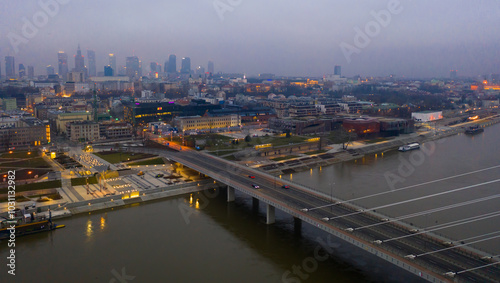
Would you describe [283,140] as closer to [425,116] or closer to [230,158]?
[230,158]

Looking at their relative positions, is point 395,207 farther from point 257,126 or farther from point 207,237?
point 257,126

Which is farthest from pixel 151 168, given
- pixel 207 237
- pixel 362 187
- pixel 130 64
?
pixel 130 64

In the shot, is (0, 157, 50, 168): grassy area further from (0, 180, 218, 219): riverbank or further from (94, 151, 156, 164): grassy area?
(0, 180, 218, 219): riverbank

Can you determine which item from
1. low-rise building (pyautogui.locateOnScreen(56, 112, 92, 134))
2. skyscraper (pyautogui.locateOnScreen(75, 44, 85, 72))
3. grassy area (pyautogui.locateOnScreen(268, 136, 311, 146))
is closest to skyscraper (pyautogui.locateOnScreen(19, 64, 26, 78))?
skyscraper (pyautogui.locateOnScreen(75, 44, 85, 72))

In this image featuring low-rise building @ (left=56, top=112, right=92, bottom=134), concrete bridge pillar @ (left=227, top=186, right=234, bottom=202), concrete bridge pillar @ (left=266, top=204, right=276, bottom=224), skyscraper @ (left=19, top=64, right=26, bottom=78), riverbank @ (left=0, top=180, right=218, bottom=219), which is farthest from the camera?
skyscraper @ (left=19, top=64, right=26, bottom=78)

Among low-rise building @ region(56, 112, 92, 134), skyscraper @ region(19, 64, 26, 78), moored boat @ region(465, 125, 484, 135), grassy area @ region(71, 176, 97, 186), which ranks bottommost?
grassy area @ region(71, 176, 97, 186)

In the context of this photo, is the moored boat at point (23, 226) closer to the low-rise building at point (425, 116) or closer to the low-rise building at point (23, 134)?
the low-rise building at point (23, 134)
